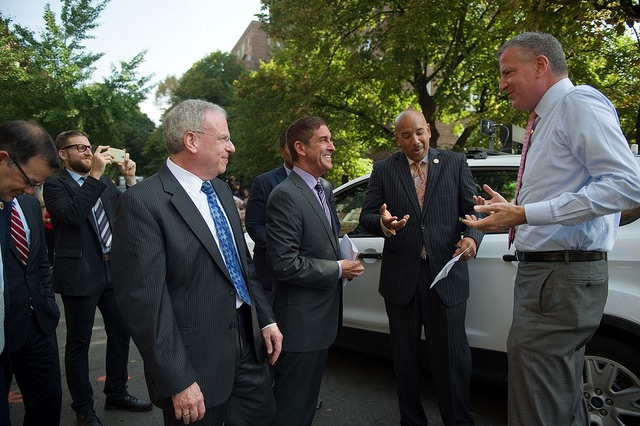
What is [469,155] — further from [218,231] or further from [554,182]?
[218,231]

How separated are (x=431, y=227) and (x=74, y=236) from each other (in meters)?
2.51

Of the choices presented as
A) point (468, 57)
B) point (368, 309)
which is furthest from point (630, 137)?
point (368, 309)

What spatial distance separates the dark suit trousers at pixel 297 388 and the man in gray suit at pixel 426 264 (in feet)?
2.33

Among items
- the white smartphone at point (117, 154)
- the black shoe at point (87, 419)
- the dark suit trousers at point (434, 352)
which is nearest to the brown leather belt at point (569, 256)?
the dark suit trousers at point (434, 352)

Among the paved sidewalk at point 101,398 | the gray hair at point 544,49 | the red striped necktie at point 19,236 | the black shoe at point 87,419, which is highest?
the gray hair at point 544,49

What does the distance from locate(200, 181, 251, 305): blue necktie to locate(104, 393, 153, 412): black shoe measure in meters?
2.08

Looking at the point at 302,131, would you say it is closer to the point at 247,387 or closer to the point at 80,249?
the point at 247,387

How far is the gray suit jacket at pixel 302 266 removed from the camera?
94.7 inches

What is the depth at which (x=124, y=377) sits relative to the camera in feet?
11.6

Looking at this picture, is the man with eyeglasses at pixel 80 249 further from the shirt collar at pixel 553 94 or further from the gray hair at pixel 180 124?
the shirt collar at pixel 553 94

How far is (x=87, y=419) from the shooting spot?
3.13 m

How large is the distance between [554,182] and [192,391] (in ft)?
5.67

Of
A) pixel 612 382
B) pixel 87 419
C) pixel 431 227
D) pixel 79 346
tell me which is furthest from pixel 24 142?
pixel 612 382

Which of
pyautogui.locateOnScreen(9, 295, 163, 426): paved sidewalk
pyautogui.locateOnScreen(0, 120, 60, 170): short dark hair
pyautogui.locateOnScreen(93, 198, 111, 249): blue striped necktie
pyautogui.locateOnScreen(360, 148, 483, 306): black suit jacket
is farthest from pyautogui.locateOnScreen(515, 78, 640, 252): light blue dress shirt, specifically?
pyautogui.locateOnScreen(9, 295, 163, 426): paved sidewalk
